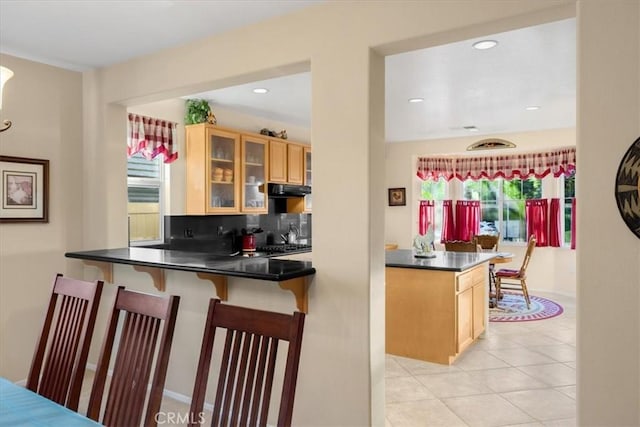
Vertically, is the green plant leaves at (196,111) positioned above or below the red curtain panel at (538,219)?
above

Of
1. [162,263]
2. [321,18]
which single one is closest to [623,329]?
[321,18]

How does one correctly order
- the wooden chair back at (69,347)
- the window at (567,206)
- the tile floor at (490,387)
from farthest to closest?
the window at (567,206) → the tile floor at (490,387) → the wooden chair back at (69,347)

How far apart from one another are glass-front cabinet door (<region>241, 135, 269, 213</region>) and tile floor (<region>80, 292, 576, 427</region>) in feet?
7.29

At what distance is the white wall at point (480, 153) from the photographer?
655 cm

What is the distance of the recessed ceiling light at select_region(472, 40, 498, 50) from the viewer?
2.94m

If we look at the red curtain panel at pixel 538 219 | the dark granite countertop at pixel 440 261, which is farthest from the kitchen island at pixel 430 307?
the red curtain panel at pixel 538 219

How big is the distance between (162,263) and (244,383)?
1.38 metres

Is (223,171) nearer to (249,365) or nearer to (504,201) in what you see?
(249,365)

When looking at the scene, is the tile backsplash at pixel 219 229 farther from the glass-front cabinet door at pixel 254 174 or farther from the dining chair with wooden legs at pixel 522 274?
the dining chair with wooden legs at pixel 522 274

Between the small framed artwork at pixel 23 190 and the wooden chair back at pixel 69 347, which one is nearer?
the wooden chair back at pixel 69 347

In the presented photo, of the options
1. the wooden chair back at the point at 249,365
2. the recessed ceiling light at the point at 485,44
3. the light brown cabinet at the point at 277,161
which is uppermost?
the recessed ceiling light at the point at 485,44

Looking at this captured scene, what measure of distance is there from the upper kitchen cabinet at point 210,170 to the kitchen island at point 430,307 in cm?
184

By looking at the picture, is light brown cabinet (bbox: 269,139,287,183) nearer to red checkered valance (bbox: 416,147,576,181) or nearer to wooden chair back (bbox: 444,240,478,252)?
wooden chair back (bbox: 444,240,478,252)

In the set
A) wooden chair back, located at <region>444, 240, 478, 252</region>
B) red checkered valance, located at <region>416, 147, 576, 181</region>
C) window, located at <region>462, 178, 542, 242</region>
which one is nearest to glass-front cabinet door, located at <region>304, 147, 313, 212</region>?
wooden chair back, located at <region>444, 240, 478, 252</region>
